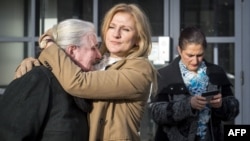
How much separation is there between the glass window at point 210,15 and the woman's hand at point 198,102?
1662 millimetres

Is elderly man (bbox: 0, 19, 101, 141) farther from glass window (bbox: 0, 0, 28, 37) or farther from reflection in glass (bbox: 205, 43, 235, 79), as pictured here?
glass window (bbox: 0, 0, 28, 37)

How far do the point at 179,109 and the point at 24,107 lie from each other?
105 centimetres

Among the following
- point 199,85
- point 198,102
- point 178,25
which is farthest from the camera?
point 178,25

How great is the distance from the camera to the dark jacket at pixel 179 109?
231 cm

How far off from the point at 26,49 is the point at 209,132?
7.45ft

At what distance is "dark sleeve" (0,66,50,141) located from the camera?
4.72ft

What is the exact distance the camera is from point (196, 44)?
7.91 feet

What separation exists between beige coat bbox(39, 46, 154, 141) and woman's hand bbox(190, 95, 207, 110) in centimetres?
66

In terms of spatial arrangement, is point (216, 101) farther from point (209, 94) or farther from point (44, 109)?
point (44, 109)

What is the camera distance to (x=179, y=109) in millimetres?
2289

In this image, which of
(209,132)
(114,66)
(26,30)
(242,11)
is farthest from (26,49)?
(114,66)

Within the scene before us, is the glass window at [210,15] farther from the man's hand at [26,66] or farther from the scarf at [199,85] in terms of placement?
the man's hand at [26,66]

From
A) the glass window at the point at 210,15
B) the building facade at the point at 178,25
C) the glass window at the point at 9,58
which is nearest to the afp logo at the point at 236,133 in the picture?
the building facade at the point at 178,25

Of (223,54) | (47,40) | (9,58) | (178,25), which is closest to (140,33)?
(47,40)
